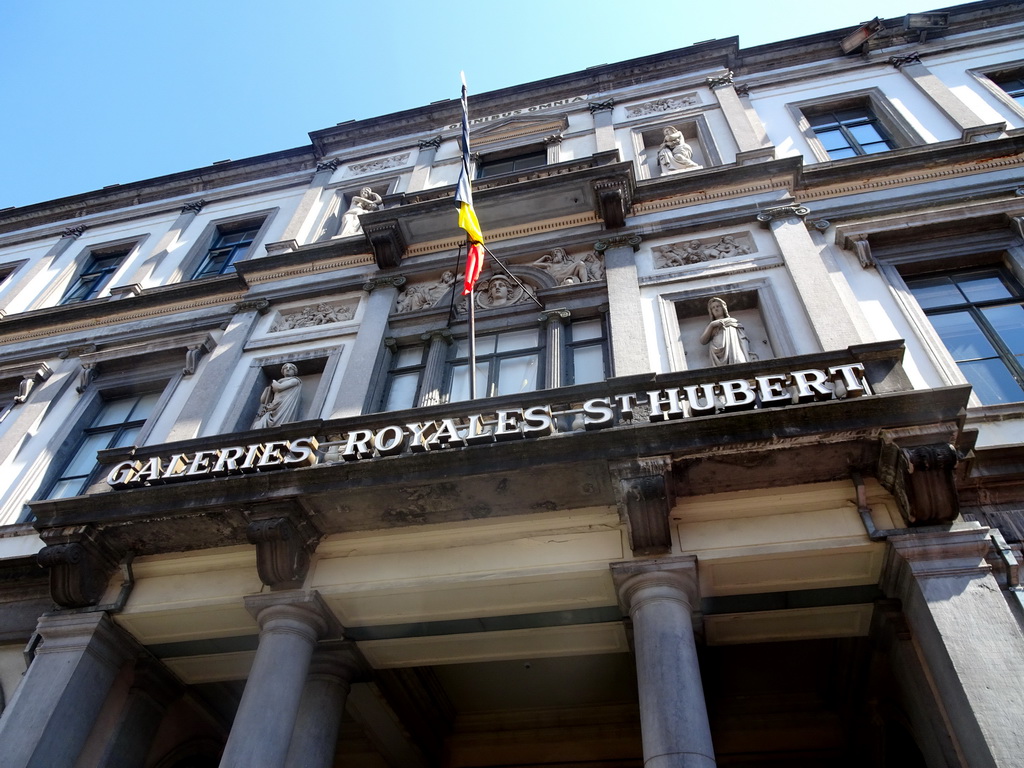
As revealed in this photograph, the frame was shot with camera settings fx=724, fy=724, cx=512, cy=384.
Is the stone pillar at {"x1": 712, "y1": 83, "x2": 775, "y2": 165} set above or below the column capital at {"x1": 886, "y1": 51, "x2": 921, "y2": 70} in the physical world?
below

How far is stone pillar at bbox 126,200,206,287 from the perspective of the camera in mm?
18328

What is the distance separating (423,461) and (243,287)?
958 cm

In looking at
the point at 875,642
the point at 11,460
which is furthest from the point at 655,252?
the point at 11,460

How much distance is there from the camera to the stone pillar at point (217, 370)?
41.9ft

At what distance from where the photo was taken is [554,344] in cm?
1253

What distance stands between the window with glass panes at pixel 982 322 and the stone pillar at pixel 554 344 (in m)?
5.82

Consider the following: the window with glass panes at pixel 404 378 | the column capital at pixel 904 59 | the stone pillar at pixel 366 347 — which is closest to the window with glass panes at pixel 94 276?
the stone pillar at pixel 366 347

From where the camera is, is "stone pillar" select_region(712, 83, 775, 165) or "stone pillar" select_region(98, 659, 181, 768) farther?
"stone pillar" select_region(712, 83, 775, 165)

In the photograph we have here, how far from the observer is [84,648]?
9.25m

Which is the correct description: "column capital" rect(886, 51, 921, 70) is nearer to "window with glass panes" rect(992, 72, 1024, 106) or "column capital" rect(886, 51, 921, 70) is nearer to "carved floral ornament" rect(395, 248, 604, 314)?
"window with glass panes" rect(992, 72, 1024, 106)

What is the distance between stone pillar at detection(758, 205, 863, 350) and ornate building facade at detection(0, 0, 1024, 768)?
79 millimetres

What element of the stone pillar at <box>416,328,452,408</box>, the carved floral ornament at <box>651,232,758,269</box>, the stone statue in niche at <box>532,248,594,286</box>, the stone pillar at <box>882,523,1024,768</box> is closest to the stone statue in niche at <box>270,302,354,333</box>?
the stone pillar at <box>416,328,452,408</box>

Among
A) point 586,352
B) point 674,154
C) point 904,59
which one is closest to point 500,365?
point 586,352

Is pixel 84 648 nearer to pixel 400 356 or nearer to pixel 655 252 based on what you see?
pixel 400 356
